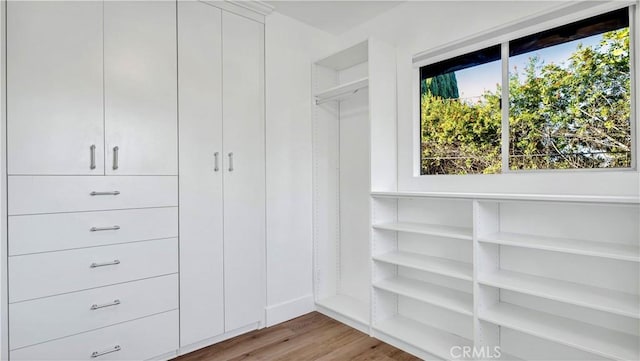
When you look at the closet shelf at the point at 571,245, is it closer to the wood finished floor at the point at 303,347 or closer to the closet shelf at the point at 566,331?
the closet shelf at the point at 566,331

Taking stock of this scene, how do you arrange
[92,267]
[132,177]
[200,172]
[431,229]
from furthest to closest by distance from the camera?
[200,172] → [431,229] → [132,177] → [92,267]

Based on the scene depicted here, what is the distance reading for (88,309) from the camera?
1942mm

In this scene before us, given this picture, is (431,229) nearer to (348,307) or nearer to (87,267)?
(348,307)

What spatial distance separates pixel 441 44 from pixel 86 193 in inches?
95.7

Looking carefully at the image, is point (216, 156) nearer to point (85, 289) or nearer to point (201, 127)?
point (201, 127)

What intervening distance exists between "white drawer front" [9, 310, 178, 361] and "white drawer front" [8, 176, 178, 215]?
0.71m

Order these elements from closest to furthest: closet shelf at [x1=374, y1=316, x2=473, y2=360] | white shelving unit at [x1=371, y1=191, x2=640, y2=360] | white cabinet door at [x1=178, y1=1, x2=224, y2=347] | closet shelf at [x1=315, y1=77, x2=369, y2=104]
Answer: white shelving unit at [x1=371, y1=191, x2=640, y2=360], closet shelf at [x1=374, y1=316, x2=473, y2=360], white cabinet door at [x1=178, y1=1, x2=224, y2=347], closet shelf at [x1=315, y1=77, x2=369, y2=104]

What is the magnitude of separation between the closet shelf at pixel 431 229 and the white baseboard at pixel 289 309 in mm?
1001

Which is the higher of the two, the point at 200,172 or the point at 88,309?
the point at 200,172

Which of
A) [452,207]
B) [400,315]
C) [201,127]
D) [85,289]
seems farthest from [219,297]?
[452,207]

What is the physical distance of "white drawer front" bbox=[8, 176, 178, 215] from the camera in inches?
69.6

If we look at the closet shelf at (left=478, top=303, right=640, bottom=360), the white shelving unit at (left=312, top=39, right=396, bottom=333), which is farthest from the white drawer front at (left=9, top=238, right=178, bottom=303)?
the closet shelf at (left=478, top=303, right=640, bottom=360)

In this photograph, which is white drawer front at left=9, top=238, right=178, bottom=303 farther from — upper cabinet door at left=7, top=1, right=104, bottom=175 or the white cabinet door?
upper cabinet door at left=7, top=1, right=104, bottom=175

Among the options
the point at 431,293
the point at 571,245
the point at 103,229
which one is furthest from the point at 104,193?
the point at 571,245
